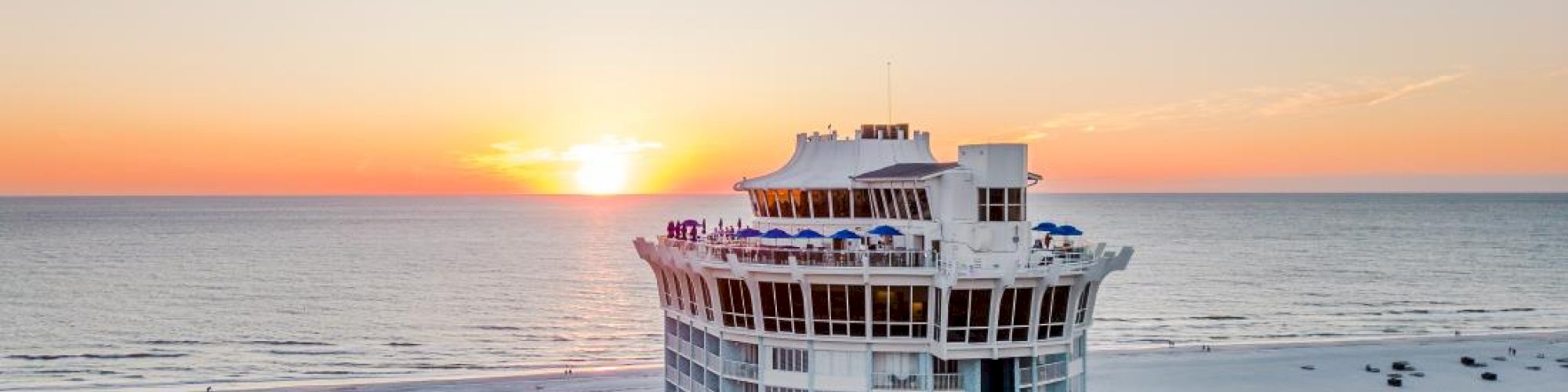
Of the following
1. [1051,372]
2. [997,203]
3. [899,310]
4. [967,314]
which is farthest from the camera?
[1051,372]

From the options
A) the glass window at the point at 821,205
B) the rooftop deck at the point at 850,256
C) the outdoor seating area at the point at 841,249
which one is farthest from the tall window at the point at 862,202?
the rooftop deck at the point at 850,256

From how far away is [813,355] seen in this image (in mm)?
43781

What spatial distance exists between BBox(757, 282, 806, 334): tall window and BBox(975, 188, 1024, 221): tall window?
20.0 ft

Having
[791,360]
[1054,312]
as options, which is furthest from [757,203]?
[1054,312]

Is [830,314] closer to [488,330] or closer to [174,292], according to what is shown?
[488,330]

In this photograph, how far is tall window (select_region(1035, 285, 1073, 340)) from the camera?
43.6 m

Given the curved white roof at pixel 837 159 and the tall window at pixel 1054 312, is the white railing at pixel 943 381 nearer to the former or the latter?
the tall window at pixel 1054 312

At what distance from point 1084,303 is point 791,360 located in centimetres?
949

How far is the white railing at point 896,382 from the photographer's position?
42844 millimetres

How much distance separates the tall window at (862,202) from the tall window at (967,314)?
19.0 ft

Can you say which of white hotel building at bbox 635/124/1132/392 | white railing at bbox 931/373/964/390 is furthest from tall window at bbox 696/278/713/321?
white railing at bbox 931/373/964/390

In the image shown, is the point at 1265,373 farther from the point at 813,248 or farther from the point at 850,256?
the point at 850,256

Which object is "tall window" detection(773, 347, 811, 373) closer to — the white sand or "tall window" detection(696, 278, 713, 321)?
"tall window" detection(696, 278, 713, 321)

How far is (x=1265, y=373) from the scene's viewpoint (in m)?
112
